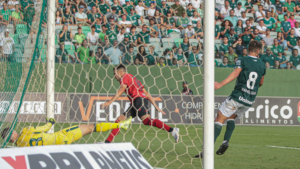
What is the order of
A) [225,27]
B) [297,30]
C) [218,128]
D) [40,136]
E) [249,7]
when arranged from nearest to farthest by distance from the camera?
[40,136]
[218,128]
[225,27]
[297,30]
[249,7]

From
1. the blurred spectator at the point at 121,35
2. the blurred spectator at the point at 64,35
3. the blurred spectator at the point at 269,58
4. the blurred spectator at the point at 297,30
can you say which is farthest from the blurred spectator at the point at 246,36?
the blurred spectator at the point at 64,35

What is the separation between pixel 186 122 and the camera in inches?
477

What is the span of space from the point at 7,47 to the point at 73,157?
218 centimetres

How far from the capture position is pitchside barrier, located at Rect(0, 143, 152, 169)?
A: 2.39m

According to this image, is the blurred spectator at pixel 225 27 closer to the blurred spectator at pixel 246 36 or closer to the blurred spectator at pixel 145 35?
the blurred spectator at pixel 246 36

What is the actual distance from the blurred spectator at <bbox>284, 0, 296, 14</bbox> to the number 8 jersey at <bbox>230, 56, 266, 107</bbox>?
38.5ft

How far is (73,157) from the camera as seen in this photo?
2.63 m

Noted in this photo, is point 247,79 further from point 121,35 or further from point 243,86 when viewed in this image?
point 121,35

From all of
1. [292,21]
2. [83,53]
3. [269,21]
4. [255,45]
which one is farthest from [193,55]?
[292,21]

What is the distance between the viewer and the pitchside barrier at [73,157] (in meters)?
2.39

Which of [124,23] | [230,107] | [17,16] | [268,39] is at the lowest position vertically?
[230,107]

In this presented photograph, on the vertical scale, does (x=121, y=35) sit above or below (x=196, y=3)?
below

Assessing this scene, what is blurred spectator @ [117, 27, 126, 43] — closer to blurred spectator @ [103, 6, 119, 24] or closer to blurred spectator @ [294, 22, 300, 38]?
blurred spectator @ [103, 6, 119, 24]

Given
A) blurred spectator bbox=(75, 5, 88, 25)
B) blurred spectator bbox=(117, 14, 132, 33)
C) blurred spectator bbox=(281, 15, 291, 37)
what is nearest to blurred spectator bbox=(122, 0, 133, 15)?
blurred spectator bbox=(117, 14, 132, 33)
